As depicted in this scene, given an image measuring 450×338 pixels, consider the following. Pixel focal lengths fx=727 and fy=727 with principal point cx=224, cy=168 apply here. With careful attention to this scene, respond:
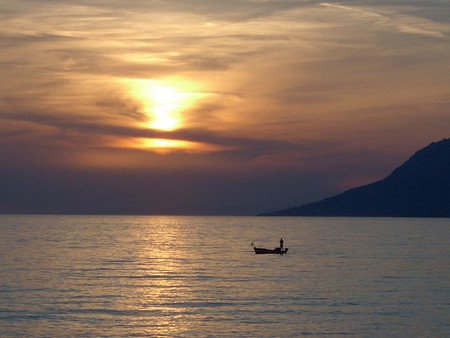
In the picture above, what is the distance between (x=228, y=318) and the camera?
2267 inches

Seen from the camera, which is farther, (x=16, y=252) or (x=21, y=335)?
(x=16, y=252)

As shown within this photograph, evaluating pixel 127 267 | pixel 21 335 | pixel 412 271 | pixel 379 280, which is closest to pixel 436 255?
pixel 412 271

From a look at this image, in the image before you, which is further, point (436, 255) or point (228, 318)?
point (436, 255)

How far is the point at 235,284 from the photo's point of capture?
8081 cm

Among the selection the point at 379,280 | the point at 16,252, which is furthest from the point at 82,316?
the point at 16,252

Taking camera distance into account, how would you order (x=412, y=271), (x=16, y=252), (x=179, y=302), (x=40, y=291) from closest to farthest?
(x=179, y=302) → (x=40, y=291) → (x=412, y=271) → (x=16, y=252)

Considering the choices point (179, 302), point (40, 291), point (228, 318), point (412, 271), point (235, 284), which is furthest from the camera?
point (412, 271)

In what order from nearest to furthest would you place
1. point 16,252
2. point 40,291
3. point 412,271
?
point 40,291 → point 412,271 → point 16,252

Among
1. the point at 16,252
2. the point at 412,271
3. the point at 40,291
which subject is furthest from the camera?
the point at 16,252

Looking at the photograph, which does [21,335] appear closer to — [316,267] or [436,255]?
[316,267]

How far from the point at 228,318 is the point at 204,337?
22.7ft

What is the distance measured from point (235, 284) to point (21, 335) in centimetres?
3405

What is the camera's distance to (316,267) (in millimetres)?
104562

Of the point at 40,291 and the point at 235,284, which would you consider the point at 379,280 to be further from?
the point at 40,291
